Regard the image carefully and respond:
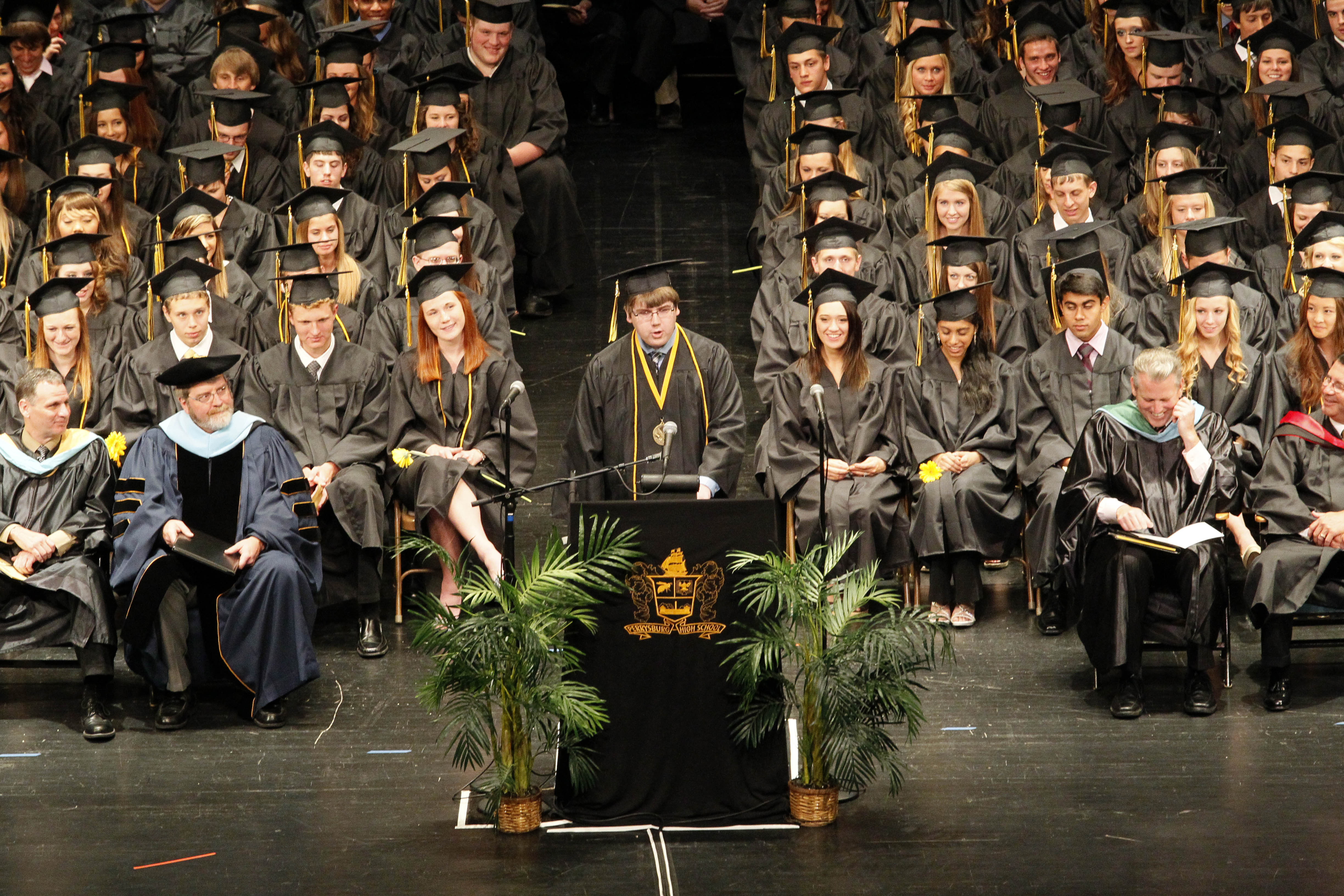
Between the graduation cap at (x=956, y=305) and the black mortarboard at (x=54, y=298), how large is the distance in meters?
3.82

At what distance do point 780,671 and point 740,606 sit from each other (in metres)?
0.25

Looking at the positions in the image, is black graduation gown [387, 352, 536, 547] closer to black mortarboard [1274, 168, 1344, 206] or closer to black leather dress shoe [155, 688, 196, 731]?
black leather dress shoe [155, 688, 196, 731]

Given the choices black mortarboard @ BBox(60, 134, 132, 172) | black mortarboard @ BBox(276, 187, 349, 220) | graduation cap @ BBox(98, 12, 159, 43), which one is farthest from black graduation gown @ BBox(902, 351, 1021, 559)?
graduation cap @ BBox(98, 12, 159, 43)

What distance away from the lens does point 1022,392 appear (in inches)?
302

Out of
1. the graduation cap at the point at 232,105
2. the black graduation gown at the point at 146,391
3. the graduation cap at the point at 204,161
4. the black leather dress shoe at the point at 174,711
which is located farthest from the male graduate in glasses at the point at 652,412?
the graduation cap at the point at 232,105

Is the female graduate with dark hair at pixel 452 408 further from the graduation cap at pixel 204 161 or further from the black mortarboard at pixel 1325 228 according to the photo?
the black mortarboard at pixel 1325 228

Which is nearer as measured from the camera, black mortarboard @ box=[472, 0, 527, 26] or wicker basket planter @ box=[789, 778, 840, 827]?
wicker basket planter @ box=[789, 778, 840, 827]

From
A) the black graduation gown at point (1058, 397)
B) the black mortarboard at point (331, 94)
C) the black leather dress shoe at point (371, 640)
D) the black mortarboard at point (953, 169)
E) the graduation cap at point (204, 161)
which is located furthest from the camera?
the black mortarboard at point (331, 94)

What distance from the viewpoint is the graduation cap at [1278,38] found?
990 centimetres

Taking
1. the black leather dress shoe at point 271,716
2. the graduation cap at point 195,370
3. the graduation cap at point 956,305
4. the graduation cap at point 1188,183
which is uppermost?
the graduation cap at point 1188,183

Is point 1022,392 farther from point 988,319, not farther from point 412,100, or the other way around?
point 412,100

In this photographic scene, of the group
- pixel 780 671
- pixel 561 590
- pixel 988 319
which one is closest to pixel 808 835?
pixel 780 671

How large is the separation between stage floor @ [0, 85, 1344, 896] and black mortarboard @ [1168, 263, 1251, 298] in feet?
4.91

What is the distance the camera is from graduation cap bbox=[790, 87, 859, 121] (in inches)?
368
